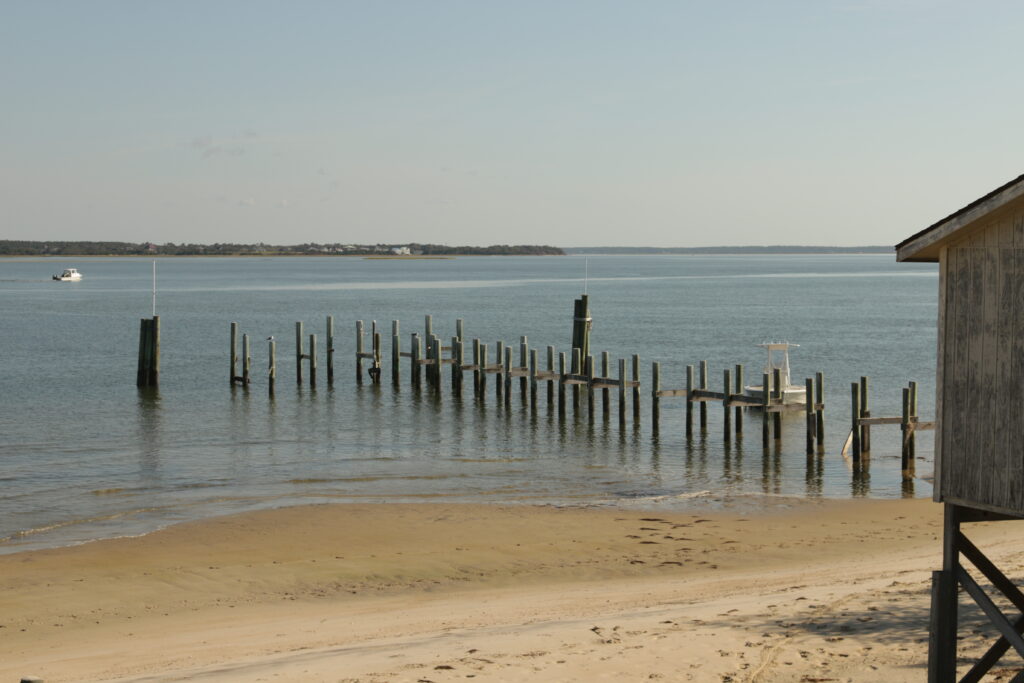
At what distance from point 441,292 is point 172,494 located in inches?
4243

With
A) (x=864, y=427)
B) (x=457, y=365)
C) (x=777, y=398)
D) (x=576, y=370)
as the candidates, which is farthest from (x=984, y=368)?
(x=457, y=365)

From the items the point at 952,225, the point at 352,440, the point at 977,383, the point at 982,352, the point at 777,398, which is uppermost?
the point at 952,225

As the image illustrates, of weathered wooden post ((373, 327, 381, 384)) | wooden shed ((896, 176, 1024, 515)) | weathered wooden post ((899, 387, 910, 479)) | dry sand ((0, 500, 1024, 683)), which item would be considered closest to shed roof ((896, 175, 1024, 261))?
wooden shed ((896, 176, 1024, 515))

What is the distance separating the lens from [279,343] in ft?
203

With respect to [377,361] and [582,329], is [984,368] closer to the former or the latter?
[582,329]

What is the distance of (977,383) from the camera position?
8.74 meters

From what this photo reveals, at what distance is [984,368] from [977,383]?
0.13m

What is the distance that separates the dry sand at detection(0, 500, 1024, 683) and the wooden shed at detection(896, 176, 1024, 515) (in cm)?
225

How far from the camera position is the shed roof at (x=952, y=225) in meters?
8.35

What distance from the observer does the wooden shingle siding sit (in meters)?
8.47

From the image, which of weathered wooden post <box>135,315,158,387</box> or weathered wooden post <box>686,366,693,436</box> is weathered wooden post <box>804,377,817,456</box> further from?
weathered wooden post <box>135,315,158,387</box>

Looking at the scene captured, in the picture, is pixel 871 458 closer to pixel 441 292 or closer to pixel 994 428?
pixel 994 428

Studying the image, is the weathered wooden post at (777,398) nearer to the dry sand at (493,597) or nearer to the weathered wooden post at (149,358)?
the dry sand at (493,597)

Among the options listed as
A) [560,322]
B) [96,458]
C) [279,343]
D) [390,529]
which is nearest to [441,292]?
[560,322]
